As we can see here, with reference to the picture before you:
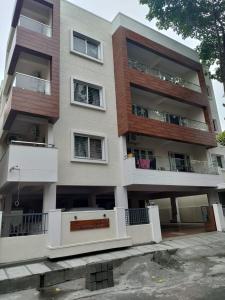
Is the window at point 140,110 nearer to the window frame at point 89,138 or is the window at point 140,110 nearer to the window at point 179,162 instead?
the window at point 179,162

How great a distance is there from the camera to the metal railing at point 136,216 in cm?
1163

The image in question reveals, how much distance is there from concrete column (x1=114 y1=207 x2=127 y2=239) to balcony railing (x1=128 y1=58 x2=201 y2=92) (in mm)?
9628

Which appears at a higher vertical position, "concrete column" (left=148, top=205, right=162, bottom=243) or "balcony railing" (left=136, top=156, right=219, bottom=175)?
"balcony railing" (left=136, top=156, right=219, bottom=175)

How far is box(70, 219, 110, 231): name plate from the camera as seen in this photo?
388 inches

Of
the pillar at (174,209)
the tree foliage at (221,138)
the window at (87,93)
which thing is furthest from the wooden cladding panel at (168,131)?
the pillar at (174,209)

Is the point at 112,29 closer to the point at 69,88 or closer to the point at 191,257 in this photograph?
the point at 69,88

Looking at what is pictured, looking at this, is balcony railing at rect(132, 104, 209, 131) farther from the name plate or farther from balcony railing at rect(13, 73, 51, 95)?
the name plate

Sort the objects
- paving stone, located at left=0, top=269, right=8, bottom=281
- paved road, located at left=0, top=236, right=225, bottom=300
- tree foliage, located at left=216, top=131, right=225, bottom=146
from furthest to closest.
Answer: tree foliage, located at left=216, top=131, right=225, bottom=146
paving stone, located at left=0, top=269, right=8, bottom=281
paved road, located at left=0, top=236, right=225, bottom=300

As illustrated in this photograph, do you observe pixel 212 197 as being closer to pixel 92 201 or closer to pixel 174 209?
pixel 174 209

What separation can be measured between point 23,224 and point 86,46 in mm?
11262

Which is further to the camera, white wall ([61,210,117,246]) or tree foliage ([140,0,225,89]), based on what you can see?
tree foliage ([140,0,225,89])

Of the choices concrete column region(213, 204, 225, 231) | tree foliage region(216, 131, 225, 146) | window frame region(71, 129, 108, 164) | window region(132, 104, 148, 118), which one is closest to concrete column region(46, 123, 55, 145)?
window frame region(71, 129, 108, 164)

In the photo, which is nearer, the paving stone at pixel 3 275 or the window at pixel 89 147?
the paving stone at pixel 3 275

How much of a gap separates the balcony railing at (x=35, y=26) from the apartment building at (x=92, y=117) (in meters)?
0.05
